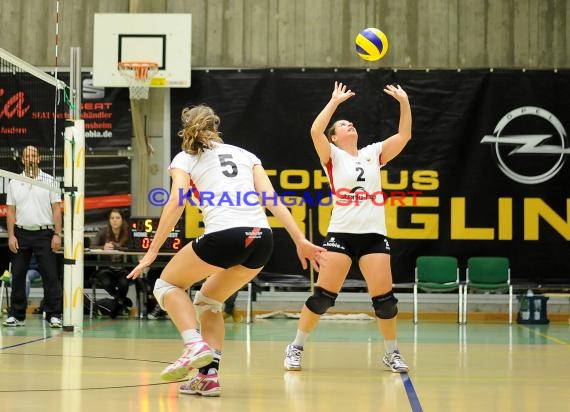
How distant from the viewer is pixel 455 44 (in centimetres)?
1609

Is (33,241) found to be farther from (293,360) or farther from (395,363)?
(395,363)

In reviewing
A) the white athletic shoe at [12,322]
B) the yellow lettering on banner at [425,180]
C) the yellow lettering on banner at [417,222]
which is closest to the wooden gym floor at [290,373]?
the white athletic shoe at [12,322]

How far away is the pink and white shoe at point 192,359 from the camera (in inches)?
211

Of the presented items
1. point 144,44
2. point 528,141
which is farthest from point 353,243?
point 528,141

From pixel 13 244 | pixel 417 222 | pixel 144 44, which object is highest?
pixel 144 44

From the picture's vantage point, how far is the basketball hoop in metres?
15.0

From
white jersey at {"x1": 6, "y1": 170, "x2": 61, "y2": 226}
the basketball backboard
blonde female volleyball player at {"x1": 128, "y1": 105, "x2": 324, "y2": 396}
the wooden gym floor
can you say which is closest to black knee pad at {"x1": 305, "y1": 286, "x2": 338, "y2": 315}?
the wooden gym floor

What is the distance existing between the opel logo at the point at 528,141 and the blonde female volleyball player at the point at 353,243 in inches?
346

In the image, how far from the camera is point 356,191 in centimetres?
738

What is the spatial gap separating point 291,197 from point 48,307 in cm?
541

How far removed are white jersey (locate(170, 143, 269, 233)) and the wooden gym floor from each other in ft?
3.59

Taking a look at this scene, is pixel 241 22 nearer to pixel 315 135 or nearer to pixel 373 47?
pixel 373 47

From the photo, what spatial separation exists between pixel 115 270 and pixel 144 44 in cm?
378

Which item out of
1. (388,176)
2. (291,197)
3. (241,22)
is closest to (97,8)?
(241,22)
